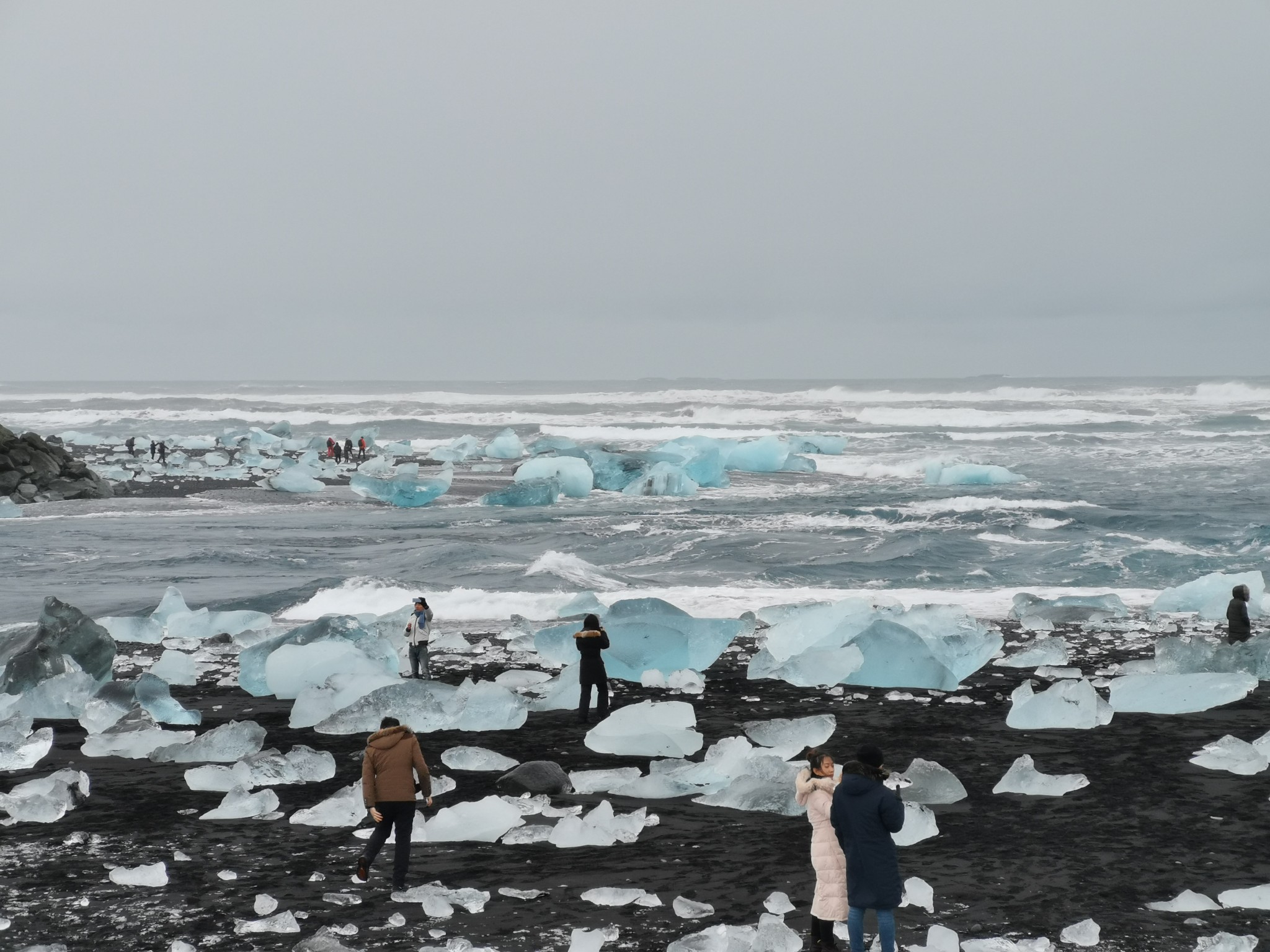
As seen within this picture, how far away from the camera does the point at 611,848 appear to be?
7.85m

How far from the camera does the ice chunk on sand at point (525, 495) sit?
30438mm

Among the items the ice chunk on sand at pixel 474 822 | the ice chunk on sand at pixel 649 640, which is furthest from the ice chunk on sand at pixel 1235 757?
the ice chunk on sand at pixel 474 822

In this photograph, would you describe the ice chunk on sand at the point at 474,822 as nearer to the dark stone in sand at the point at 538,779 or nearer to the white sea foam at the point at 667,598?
the dark stone in sand at the point at 538,779

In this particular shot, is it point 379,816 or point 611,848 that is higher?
point 379,816

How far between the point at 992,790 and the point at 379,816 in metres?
4.76

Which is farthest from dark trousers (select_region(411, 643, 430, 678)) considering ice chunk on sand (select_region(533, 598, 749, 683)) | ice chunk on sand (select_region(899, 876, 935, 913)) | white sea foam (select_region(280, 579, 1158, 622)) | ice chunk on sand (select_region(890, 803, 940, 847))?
ice chunk on sand (select_region(899, 876, 935, 913))

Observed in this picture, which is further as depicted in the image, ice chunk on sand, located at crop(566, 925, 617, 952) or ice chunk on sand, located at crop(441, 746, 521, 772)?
ice chunk on sand, located at crop(441, 746, 521, 772)

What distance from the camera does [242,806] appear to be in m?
8.52

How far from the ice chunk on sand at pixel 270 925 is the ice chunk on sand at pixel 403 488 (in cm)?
2375

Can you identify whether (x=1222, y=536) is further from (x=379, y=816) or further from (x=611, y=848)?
(x=379, y=816)

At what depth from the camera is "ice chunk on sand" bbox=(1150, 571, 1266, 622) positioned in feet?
52.9

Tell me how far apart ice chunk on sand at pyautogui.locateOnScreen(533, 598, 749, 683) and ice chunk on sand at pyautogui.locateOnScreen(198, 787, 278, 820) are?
16.8ft

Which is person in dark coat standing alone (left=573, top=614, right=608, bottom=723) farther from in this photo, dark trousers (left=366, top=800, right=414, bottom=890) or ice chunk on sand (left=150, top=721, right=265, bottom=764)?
Result: dark trousers (left=366, top=800, right=414, bottom=890)

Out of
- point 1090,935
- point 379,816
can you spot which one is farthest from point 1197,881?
point 379,816
